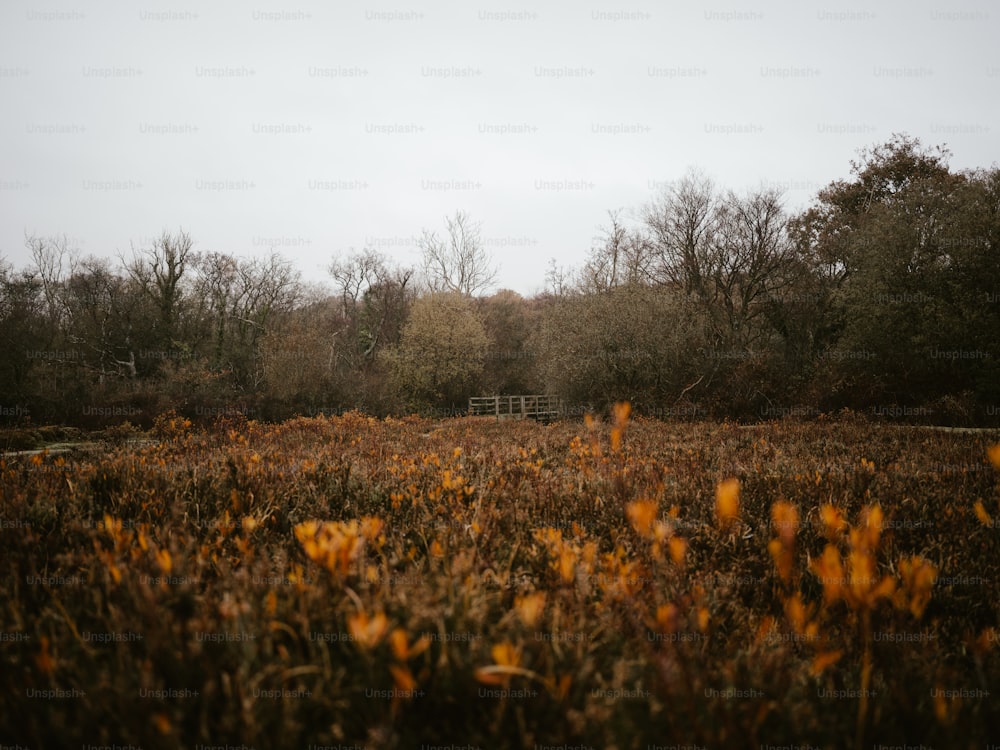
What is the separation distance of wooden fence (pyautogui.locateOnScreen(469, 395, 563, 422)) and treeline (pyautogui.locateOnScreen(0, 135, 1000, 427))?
205cm

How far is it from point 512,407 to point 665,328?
13.6 m

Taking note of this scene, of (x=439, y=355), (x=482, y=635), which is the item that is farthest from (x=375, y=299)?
(x=482, y=635)

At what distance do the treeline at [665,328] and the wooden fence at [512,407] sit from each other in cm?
205

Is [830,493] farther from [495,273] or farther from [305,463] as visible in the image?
[495,273]

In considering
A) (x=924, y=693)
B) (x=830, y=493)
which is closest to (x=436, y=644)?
(x=924, y=693)

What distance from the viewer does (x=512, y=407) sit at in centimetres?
3262

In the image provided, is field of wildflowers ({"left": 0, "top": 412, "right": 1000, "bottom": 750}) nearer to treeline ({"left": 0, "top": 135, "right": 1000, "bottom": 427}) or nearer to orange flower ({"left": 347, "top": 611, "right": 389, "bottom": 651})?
orange flower ({"left": 347, "top": 611, "right": 389, "bottom": 651})

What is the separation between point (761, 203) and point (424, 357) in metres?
22.7

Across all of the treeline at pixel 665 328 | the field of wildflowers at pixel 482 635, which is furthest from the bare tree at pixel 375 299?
the field of wildflowers at pixel 482 635

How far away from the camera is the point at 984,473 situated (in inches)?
219

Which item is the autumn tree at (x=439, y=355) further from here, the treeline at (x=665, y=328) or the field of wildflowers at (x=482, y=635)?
the field of wildflowers at (x=482, y=635)

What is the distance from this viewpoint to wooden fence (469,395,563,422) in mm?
29047

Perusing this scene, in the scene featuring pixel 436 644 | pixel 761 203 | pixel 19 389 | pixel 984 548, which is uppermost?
pixel 761 203

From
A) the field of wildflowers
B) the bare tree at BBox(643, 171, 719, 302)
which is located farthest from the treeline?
the field of wildflowers
